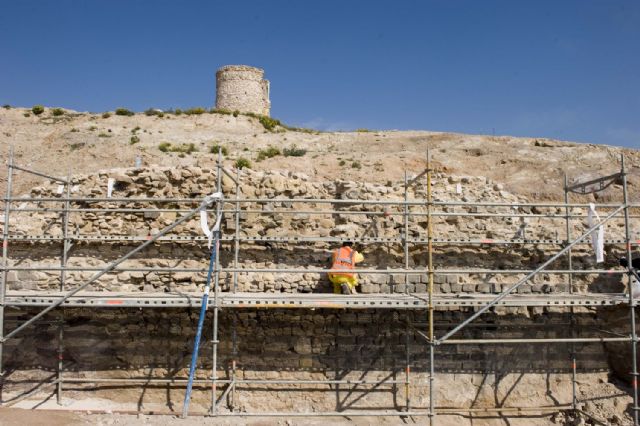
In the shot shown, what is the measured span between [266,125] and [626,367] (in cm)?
1975

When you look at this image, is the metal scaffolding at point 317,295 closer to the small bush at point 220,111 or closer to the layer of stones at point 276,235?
the layer of stones at point 276,235

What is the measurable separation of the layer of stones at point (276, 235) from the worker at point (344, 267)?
31cm

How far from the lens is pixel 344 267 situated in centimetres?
723

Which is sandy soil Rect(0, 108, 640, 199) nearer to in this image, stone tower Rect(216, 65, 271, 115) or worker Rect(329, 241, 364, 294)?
stone tower Rect(216, 65, 271, 115)

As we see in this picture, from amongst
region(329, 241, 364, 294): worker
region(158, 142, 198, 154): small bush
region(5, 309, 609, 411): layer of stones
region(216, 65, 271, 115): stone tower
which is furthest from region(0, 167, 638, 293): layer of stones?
region(216, 65, 271, 115): stone tower

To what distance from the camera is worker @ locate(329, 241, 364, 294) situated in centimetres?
718

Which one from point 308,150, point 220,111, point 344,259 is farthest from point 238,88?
point 344,259

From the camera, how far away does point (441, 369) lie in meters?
7.21

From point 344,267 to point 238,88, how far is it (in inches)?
867

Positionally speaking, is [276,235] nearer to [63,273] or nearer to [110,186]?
[110,186]

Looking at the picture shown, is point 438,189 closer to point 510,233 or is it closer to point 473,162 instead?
point 510,233

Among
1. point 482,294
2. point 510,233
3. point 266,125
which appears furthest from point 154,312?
point 266,125

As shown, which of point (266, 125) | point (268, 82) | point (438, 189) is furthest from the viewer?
point (268, 82)

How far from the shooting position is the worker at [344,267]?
7180mm
